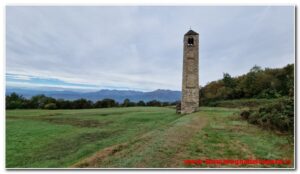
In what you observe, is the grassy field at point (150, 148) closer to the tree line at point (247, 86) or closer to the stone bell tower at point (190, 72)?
the stone bell tower at point (190, 72)

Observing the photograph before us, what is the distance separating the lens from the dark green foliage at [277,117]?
637 cm

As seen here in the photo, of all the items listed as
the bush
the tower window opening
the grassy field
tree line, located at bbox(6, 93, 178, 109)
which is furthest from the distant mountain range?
the bush

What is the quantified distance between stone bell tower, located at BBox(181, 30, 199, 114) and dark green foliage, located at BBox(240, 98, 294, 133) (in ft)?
14.6

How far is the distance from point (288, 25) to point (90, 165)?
7.11 m

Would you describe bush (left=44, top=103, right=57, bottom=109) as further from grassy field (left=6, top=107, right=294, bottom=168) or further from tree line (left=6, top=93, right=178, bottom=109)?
grassy field (left=6, top=107, right=294, bottom=168)

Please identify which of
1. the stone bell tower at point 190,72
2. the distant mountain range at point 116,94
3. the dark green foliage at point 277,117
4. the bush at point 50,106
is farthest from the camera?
the bush at point 50,106

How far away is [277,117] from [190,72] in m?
6.50

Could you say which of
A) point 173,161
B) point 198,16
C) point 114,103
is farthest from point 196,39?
point 114,103

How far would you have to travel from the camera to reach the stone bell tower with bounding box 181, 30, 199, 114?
12883mm

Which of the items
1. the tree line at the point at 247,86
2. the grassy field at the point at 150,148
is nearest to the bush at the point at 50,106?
the grassy field at the point at 150,148

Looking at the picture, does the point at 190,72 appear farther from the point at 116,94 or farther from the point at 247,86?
the point at 247,86

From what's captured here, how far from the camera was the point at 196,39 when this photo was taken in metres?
12.7

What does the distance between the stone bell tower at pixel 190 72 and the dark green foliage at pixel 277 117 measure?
14.6ft

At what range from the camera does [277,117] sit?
6.99 m
